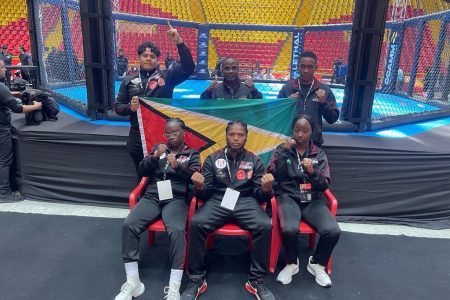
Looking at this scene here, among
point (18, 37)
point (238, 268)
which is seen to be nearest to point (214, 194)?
point (238, 268)

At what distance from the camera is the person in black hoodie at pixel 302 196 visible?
8.54 feet

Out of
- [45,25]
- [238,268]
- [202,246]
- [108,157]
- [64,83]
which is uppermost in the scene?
[45,25]

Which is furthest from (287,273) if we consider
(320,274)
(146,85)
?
(146,85)

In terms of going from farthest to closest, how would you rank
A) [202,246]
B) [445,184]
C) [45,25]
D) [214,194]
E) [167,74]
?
1. [45,25]
2. [445,184]
3. [167,74]
4. [214,194]
5. [202,246]

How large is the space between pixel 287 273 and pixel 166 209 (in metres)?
1.05

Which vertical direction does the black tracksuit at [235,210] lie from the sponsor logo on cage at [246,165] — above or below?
below

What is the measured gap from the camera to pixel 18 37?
1559 cm

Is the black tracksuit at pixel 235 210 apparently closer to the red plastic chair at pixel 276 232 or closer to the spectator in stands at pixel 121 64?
the red plastic chair at pixel 276 232

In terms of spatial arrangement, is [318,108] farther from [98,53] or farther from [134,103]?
[98,53]

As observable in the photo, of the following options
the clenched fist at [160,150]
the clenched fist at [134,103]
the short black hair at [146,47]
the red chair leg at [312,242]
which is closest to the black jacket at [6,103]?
the clenched fist at [134,103]

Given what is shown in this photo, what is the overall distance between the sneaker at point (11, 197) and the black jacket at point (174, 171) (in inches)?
78.8

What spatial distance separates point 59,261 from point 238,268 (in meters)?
1.44

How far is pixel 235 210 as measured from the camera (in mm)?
2631

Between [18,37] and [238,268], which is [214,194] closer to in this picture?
[238,268]
